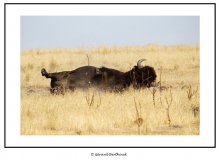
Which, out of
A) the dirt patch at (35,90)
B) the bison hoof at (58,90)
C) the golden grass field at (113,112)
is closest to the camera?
the golden grass field at (113,112)

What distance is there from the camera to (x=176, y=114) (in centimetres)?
548

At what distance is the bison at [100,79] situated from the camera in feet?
26.0

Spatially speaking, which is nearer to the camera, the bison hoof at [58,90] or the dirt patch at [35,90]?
the bison hoof at [58,90]

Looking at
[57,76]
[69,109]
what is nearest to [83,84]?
[57,76]

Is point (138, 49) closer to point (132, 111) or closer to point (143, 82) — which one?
point (143, 82)

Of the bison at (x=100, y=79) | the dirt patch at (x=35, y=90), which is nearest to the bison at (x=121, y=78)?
the bison at (x=100, y=79)

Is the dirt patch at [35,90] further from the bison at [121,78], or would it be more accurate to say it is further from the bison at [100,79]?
the bison at [121,78]

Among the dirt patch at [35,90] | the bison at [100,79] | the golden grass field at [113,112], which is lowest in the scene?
the golden grass field at [113,112]

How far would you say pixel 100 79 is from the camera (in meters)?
8.06

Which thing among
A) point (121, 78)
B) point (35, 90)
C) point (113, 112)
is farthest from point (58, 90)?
point (113, 112)

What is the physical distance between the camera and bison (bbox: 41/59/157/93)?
793cm

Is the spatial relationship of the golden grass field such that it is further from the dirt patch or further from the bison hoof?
the bison hoof

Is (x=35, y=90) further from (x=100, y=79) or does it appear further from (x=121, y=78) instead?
(x=121, y=78)
